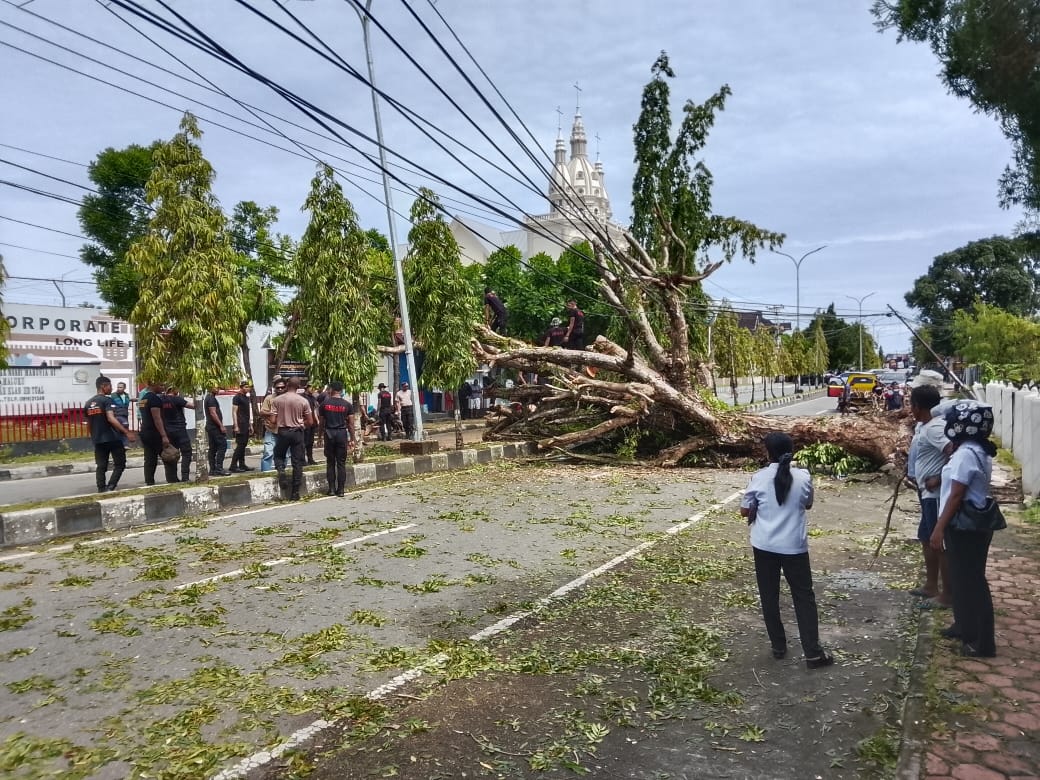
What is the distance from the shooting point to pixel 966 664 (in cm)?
462

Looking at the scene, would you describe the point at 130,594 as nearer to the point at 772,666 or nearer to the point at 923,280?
the point at 772,666

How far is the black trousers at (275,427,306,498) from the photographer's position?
11.2 meters

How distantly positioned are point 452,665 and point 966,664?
3.21m

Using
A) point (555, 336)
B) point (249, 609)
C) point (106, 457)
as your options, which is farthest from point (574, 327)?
point (249, 609)

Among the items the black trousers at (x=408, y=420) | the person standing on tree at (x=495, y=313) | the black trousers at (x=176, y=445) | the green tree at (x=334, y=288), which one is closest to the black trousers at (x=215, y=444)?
the black trousers at (x=176, y=445)

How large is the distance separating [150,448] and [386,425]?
35.4ft

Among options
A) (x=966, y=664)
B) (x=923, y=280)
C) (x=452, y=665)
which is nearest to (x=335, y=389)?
(x=452, y=665)

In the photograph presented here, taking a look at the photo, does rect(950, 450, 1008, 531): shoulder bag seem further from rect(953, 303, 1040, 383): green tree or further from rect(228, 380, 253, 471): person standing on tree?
rect(953, 303, 1040, 383): green tree

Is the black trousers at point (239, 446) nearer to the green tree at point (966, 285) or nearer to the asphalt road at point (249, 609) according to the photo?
the asphalt road at point (249, 609)

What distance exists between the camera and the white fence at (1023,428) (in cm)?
1048

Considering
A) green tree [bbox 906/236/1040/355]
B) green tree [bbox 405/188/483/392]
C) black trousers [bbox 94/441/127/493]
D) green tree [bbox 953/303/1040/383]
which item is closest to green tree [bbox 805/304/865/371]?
green tree [bbox 906/236/1040/355]

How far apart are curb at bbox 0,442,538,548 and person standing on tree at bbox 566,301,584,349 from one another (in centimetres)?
618

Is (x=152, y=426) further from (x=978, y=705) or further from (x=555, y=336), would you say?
(x=978, y=705)

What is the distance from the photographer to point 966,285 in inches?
2419
